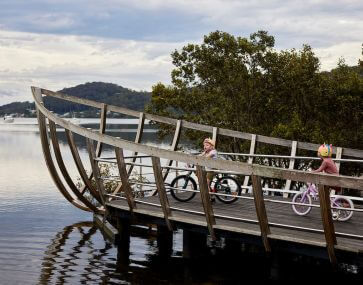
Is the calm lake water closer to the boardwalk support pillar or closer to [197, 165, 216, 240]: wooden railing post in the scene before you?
the boardwalk support pillar

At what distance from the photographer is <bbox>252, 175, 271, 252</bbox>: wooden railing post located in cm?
1091

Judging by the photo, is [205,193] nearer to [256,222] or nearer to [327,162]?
[256,222]

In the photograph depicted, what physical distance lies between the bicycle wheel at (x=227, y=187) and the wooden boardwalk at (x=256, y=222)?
17cm

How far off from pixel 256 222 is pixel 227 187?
3.96 meters

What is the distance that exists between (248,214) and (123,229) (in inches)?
176

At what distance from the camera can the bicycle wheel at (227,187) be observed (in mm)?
15141

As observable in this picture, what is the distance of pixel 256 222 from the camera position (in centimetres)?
1134

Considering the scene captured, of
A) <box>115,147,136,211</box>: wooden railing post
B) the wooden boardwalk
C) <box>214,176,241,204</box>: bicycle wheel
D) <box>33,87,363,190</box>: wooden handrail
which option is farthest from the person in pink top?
<box>115,147,136,211</box>: wooden railing post

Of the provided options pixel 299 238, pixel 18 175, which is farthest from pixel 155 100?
pixel 18 175

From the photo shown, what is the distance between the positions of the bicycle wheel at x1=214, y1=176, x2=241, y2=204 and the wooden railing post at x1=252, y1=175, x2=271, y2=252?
3.87 metres

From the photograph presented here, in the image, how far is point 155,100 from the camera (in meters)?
27.2

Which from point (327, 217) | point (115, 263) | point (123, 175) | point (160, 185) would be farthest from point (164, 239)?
point (327, 217)

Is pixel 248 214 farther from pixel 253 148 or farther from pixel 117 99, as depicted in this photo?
pixel 117 99

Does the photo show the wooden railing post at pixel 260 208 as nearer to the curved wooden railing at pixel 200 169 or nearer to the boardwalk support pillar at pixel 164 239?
the curved wooden railing at pixel 200 169
